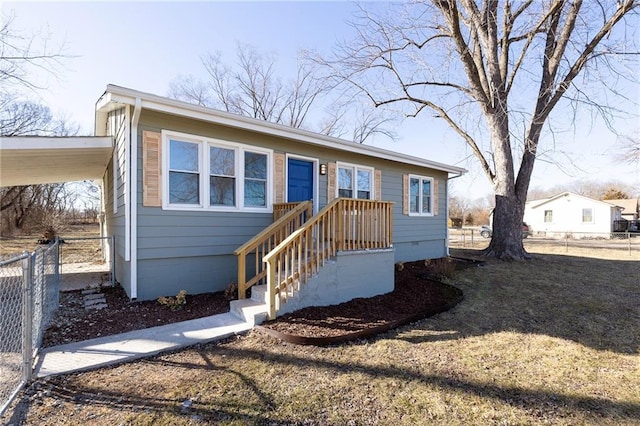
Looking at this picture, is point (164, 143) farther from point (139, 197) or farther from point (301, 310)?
point (301, 310)

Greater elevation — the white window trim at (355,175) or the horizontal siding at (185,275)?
the white window trim at (355,175)

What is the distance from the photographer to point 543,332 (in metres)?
4.26

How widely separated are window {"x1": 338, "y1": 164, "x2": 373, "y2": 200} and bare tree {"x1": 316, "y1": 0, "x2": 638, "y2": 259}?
16.1 ft

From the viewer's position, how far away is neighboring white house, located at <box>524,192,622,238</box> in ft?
81.7

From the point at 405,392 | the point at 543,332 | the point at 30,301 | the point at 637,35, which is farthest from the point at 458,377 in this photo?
the point at 637,35

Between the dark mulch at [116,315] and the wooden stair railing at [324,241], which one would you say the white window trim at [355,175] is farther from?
the dark mulch at [116,315]

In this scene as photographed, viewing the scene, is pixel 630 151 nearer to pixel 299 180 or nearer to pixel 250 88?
pixel 299 180

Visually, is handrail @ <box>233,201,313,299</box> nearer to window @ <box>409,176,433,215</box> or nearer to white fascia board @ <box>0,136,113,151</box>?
white fascia board @ <box>0,136,113,151</box>

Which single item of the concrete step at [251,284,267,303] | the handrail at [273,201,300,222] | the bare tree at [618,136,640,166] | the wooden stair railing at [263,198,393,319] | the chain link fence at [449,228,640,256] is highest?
the bare tree at [618,136,640,166]

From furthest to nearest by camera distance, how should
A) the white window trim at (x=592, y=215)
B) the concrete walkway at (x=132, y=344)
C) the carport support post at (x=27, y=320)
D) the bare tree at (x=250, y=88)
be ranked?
the white window trim at (x=592, y=215)
the bare tree at (x=250, y=88)
the concrete walkway at (x=132, y=344)
the carport support post at (x=27, y=320)

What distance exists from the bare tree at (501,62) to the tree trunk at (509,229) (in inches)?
1.2

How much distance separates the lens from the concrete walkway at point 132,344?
9.94 ft

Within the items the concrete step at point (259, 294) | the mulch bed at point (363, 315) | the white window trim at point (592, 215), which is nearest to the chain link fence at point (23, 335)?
the mulch bed at point (363, 315)

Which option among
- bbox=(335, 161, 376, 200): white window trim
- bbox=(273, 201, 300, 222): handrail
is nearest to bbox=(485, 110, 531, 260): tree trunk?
bbox=(335, 161, 376, 200): white window trim
